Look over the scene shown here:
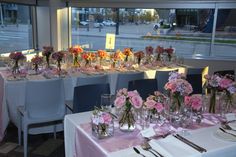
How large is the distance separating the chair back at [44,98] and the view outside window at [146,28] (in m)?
3.32

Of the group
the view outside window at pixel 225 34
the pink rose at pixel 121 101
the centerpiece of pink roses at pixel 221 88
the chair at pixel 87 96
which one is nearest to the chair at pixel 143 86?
the chair at pixel 87 96

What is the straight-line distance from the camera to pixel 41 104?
302 centimetres

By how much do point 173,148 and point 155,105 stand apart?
1.26 feet

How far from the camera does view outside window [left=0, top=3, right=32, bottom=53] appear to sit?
534cm

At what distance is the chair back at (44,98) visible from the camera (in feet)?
9.55

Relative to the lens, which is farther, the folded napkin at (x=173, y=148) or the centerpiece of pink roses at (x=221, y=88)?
the centerpiece of pink roses at (x=221, y=88)

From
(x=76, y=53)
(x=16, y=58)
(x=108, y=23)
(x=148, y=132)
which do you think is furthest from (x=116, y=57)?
(x=148, y=132)

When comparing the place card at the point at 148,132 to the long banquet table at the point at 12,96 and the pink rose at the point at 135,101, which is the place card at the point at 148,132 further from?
the long banquet table at the point at 12,96

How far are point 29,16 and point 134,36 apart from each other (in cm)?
240

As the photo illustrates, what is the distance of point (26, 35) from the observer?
6.11 meters

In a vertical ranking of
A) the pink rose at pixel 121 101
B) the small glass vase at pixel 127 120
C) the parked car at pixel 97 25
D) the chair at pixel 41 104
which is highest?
the parked car at pixel 97 25

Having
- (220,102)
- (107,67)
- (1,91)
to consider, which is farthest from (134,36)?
(220,102)

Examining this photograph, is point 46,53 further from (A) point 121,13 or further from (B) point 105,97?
(A) point 121,13

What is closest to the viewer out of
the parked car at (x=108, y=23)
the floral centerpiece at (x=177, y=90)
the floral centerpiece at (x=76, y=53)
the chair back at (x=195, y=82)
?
the floral centerpiece at (x=177, y=90)
